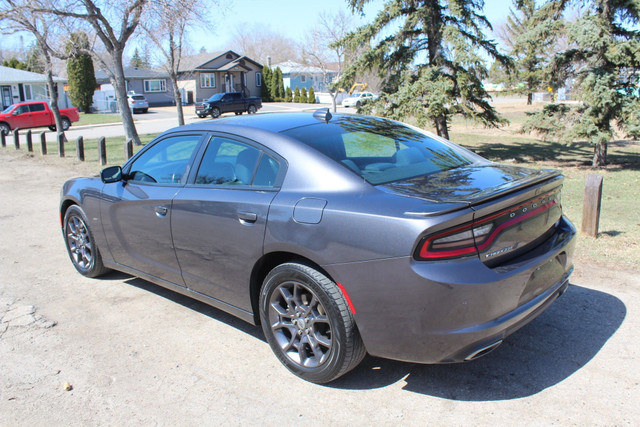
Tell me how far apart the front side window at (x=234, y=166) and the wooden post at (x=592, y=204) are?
13.3ft

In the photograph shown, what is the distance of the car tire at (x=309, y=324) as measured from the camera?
3115 millimetres

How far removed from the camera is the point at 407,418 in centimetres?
300

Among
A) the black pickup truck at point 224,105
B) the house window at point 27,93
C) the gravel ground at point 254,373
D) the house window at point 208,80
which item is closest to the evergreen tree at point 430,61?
the gravel ground at point 254,373

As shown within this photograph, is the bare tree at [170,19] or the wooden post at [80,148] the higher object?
the bare tree at [170,19]

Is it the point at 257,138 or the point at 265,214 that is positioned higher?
the point at 257,138

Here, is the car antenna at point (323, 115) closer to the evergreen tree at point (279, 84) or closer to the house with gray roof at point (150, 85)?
the house with gray roof at point (150, 85)

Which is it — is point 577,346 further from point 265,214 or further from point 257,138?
point 257,138

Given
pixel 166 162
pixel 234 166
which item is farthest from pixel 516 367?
pixel 166 162

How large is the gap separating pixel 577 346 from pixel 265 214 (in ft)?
7.76

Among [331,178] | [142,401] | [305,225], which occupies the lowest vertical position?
[142,401]

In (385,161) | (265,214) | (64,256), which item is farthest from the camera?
(64,256)

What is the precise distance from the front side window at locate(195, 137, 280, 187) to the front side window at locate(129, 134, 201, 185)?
234 mm

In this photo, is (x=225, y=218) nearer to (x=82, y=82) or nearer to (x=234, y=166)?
(x=234, y=166)

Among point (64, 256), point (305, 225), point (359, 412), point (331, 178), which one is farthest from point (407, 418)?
point (64, 256)
